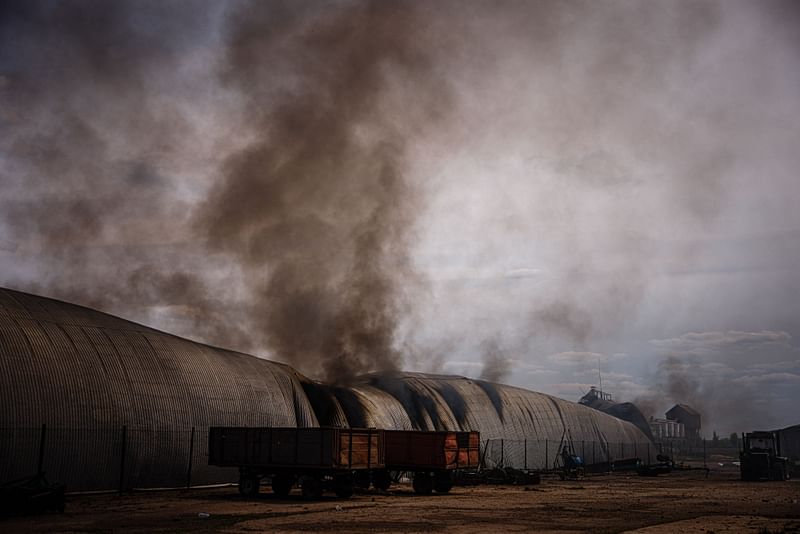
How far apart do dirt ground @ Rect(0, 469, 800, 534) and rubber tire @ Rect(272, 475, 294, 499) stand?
471 millimetres

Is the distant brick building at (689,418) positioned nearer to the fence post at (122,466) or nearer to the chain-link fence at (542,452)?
the chain-link fence at (542,452)


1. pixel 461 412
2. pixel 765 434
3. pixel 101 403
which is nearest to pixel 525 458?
pixel 461 412

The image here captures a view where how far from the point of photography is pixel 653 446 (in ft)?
331

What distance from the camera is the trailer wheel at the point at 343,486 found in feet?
104

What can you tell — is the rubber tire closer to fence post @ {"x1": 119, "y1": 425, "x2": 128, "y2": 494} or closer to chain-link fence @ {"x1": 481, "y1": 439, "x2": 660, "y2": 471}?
fence post @ {"x1": 119, "y1": 425, "x2": 128, "y2": 494}

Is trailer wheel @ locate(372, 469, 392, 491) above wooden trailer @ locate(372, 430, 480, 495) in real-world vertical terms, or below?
below

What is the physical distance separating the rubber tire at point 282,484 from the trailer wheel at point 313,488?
0.91 meters

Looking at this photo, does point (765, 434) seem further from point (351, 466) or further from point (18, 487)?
point (18, 487)

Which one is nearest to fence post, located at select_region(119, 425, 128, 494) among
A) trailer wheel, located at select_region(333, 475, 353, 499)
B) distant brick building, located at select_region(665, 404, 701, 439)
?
trailer wheel, located at select_region(333, 475, 353, 499)

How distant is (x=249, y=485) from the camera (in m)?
32.6

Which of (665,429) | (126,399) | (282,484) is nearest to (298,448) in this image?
(282,484)

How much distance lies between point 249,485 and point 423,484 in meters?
7.84

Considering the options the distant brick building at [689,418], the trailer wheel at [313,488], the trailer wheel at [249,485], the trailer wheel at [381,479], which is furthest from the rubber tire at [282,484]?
the distant brick building at [689,418]

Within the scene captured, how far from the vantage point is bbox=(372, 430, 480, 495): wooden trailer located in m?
35.6
